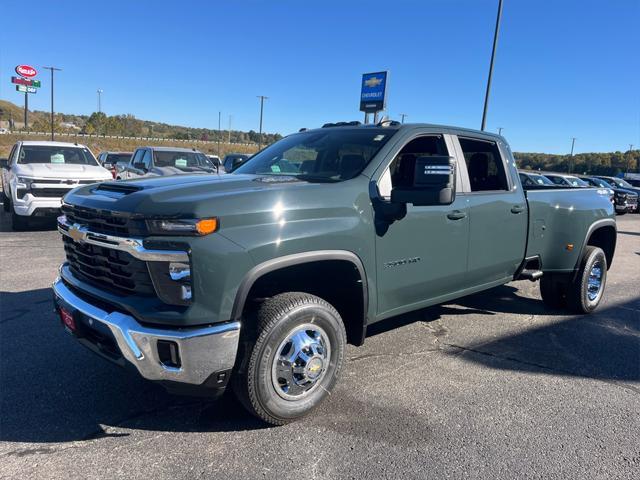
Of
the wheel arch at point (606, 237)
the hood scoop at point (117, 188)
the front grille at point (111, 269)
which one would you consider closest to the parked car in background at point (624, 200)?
the wheel arch at point (606, 237)

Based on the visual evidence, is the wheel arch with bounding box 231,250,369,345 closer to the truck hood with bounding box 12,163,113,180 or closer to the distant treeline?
the truck hood with bounding box 12,163,113,180

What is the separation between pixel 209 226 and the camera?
2562 mm

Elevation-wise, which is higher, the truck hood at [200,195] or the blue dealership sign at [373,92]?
the blue dealership sign at [373,92]

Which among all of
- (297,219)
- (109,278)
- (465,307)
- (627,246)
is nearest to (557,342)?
(465,307)

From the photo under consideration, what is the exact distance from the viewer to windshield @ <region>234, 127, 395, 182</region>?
3623mm

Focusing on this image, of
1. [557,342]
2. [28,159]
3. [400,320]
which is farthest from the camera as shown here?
[28,159]

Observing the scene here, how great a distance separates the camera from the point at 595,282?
19.2 ft

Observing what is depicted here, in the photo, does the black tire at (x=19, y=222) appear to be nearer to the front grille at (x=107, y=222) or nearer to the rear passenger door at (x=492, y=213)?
the front grille at (x=107, y=222)

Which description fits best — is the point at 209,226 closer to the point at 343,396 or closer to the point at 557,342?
the point at 343,396

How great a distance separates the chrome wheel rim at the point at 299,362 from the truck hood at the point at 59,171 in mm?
8747

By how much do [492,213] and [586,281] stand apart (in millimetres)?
2092

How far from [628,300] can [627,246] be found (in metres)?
6.79

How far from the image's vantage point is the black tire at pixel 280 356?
110 inches

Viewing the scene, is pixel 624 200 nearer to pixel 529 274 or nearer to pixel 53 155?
pixel 529 274
